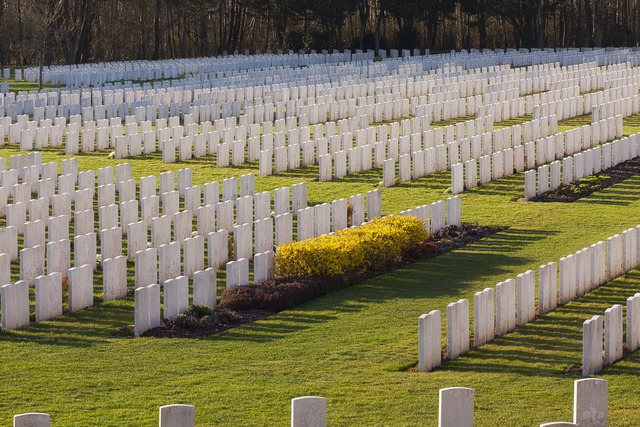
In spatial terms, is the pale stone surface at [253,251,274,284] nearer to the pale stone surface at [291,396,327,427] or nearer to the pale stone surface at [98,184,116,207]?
the pale stone surface at [98,184,116,207]

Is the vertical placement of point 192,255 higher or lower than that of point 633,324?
higher

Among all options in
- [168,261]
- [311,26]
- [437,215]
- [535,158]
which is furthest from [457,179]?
[311,26]

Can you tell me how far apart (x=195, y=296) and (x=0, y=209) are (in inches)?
282

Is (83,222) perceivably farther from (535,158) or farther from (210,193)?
(535,158)

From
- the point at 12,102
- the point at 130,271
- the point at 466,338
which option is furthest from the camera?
the point at 12,102

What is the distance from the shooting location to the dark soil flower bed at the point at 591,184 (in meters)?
19.8

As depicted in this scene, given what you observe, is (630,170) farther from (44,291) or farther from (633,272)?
(44,291)

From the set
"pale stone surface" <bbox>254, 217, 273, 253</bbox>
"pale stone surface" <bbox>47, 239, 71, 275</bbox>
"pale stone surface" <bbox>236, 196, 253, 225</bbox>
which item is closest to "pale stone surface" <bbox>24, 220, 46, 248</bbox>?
"pale stone surface" <bbox>47, 239, 71, 275</bbox>

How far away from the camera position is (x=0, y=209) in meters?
18.1

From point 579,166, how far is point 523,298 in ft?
35.1

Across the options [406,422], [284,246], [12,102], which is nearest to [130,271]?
[284,246]

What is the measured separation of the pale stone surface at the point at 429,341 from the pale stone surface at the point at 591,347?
1255 millimetres

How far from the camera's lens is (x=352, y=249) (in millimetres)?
13930

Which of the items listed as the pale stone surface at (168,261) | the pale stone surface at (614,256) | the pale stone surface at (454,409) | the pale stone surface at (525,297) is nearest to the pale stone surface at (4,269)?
the pale stone surface at (168,261)
